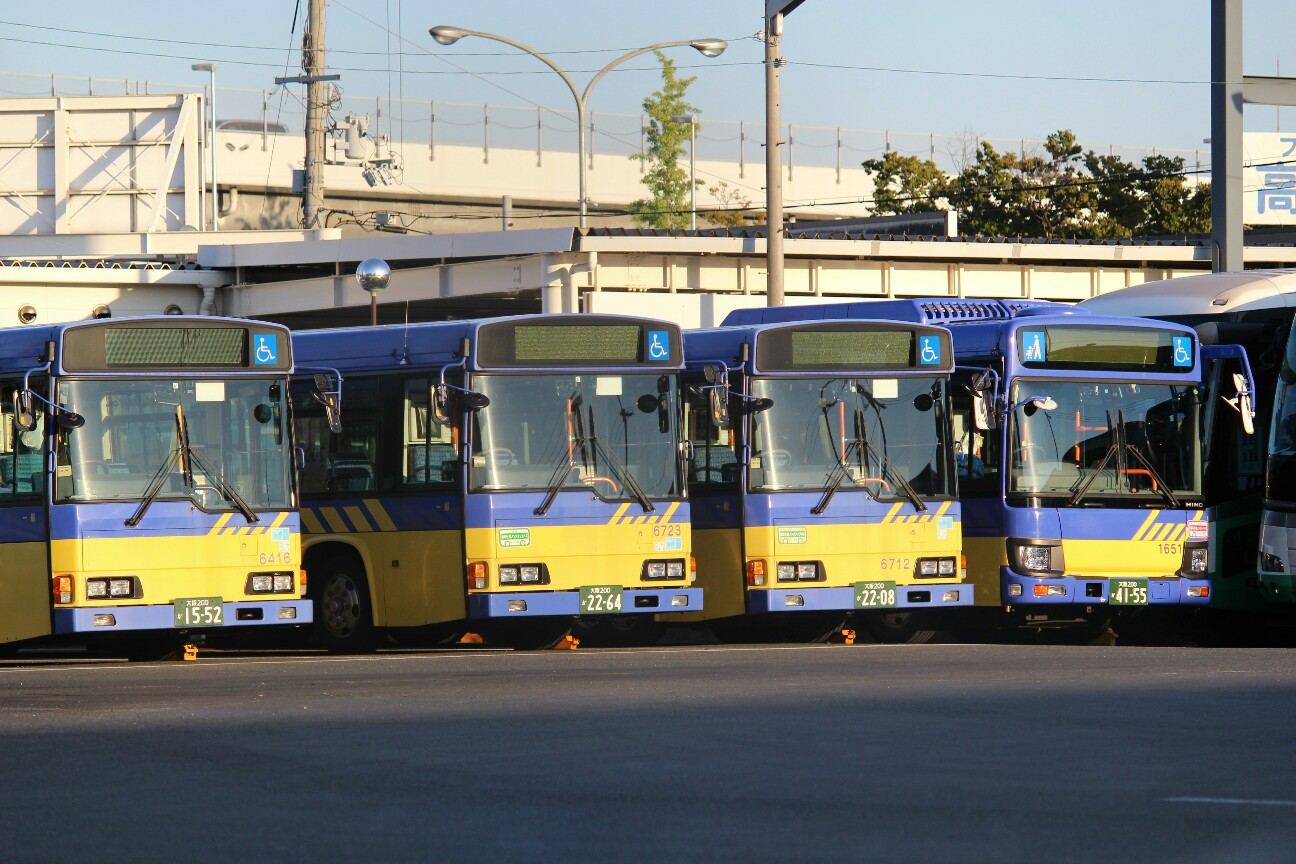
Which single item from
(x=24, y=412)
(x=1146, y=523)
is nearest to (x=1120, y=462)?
(x=1146, y=523)

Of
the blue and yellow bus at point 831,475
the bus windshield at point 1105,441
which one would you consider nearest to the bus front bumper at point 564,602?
the blue and yellow bus at point 831,475

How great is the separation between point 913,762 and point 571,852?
253 cm

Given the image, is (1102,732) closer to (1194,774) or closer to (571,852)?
(1194,774)

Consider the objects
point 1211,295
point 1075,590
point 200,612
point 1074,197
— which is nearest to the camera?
point 200,612

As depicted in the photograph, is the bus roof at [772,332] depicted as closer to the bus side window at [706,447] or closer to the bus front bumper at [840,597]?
the bus side window at [706,447]

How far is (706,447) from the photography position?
18.4m

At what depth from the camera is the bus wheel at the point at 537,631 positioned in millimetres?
18062

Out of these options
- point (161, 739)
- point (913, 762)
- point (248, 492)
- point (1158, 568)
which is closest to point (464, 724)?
point (161, 739)

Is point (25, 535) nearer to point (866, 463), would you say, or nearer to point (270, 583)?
point (270, 583)

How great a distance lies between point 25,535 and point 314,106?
2589cm

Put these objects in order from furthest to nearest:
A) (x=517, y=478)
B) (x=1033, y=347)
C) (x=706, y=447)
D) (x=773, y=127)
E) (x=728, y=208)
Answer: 1. (x=728, y=208)
2. (x=773, y=127)
3. (x=706, y=447)
4. (x=1033, y=347)
5. (x=517, y=478)

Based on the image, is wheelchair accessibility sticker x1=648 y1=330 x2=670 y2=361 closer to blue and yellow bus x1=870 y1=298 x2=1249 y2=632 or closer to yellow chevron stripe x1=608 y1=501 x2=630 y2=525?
yellow chevron stripe x1=608 y1=501 x2=630 y2=525

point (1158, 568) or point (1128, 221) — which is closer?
point (1158, 568)

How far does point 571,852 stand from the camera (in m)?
6.86
